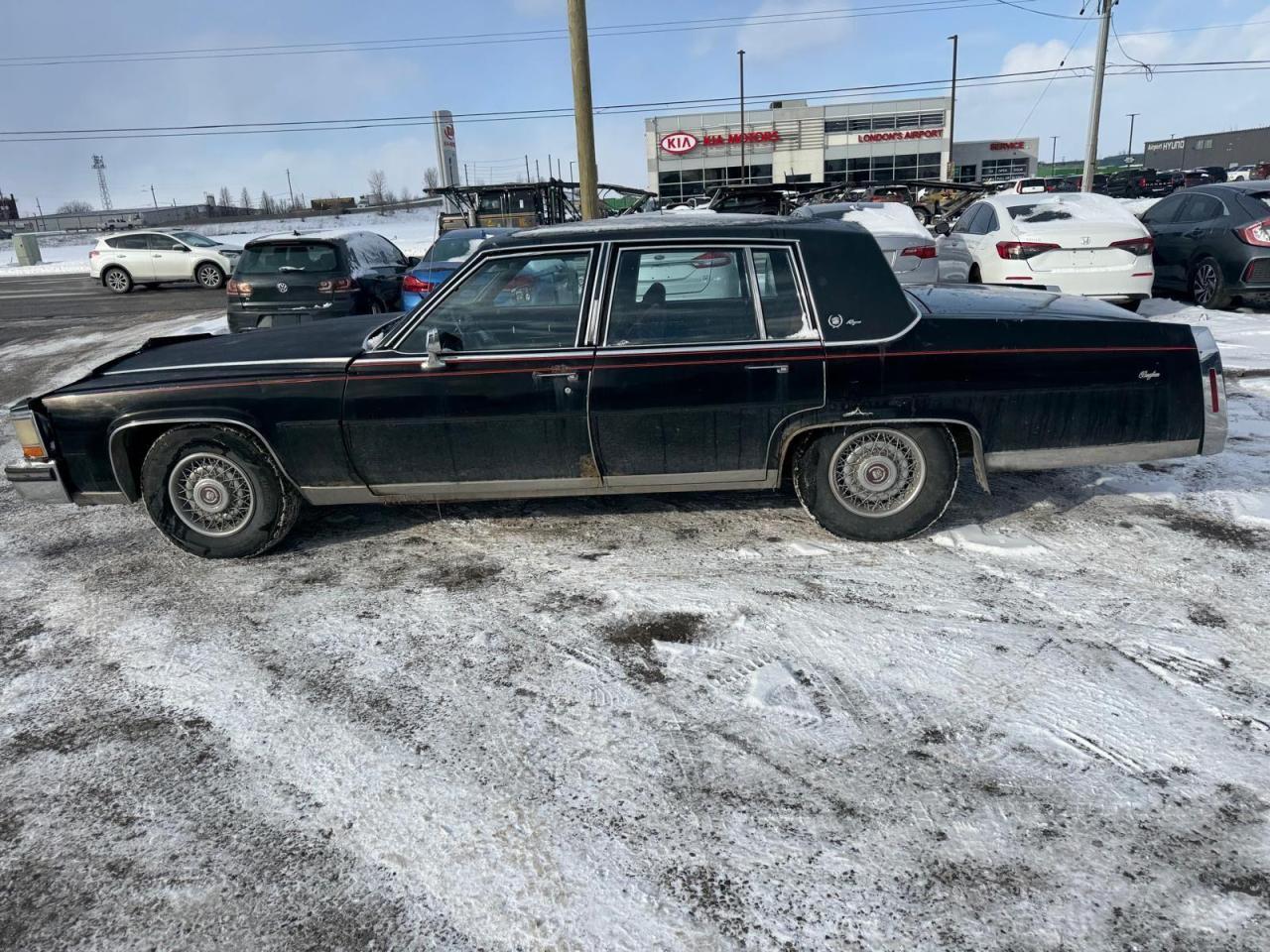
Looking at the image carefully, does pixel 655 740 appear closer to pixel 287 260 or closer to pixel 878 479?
pixel 878 479

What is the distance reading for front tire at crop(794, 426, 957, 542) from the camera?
13.5ft

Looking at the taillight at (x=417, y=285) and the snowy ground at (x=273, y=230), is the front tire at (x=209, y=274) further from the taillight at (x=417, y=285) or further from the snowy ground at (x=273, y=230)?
the snowy ground at (x=273, y=230)

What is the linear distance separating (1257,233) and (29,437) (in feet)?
38.0

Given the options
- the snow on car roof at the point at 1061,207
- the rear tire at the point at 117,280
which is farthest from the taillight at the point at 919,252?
→ the rear tire at the point at 117,280

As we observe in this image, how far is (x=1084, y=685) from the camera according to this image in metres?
3.01

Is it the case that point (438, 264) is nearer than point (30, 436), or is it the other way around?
point (30, 436)

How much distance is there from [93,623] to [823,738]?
3.23 metres

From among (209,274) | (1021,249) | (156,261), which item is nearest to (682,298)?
(1021,249)

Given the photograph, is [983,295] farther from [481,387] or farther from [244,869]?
[244,869]

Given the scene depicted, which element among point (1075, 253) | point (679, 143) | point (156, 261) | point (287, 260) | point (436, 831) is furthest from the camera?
point (679, 143)

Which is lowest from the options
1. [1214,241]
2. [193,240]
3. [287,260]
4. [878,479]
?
[878,479]

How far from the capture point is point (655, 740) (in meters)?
2.83

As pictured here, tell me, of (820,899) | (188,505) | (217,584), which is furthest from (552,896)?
(188,505)

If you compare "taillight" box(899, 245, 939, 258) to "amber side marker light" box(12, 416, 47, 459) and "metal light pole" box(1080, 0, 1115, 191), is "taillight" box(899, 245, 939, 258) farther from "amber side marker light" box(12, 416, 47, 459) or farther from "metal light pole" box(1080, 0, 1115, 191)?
"metal light pole" box(1080, 0, 1115, 191)
